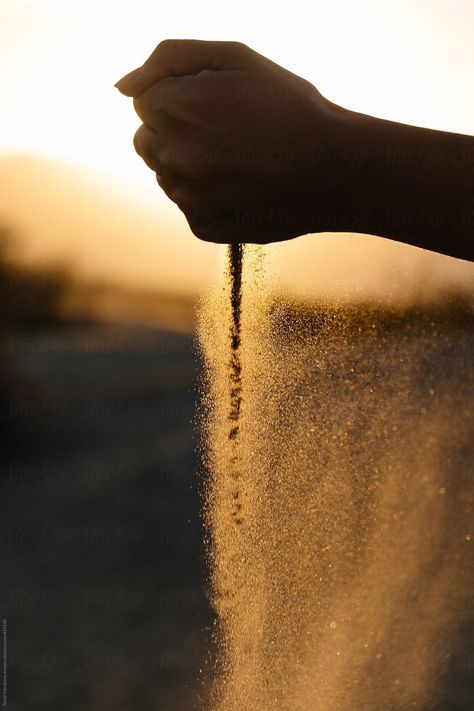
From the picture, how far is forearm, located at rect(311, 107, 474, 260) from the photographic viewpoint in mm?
1827

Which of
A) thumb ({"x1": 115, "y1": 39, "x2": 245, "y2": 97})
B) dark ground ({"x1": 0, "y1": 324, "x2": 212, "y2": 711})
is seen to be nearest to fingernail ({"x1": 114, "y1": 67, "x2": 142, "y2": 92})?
thumb ({"x1": 115, "y1": 39, "x2": 245, "y2": 97})

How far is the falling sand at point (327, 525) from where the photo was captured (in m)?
3.32

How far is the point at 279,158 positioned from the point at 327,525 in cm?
389

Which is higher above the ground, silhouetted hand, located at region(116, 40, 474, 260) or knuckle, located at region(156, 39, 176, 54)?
knuckle, located at region(156, 39, 176, 54)

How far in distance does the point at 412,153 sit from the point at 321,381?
753 centimetres

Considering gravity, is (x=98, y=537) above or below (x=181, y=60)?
below

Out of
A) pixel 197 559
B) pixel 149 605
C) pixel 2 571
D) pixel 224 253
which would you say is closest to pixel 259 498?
pixel 197 559

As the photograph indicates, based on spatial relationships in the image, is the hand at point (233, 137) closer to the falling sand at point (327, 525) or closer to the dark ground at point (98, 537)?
the falling sand at point (327, 525)

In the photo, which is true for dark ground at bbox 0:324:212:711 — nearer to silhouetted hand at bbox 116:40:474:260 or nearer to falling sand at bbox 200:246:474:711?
falling sand at bbox 200:246:474:711

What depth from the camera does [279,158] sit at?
1829mm

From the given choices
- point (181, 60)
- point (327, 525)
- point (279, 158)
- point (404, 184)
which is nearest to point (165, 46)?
point (181, 60)

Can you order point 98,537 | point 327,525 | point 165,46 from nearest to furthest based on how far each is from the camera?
point 165,46, point 98,537, point 327,525

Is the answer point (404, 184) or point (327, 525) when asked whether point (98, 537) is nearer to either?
point (327, 525)

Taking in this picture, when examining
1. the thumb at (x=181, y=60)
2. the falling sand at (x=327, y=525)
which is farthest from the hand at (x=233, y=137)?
the falling sand at (x=327, y=525)
